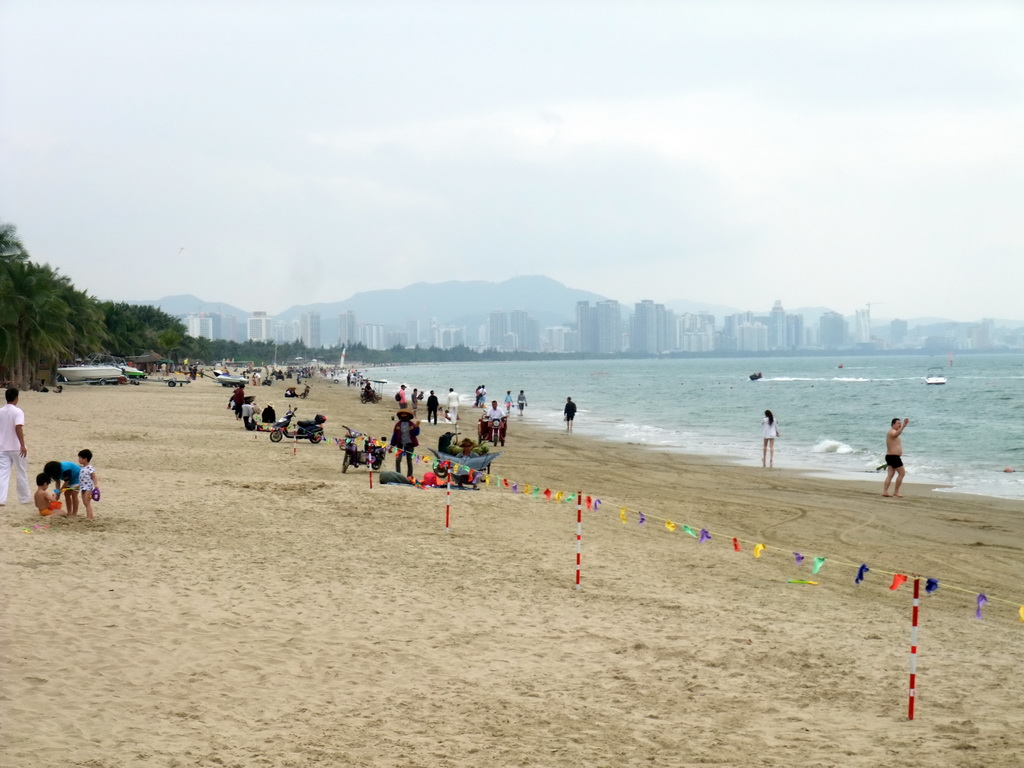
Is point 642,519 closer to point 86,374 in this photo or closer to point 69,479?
point 69,479

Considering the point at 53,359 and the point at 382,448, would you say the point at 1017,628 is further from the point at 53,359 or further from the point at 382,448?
the point at 53,359

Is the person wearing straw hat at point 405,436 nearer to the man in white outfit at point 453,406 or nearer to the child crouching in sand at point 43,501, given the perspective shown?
the child crouching in sand at point 43,501

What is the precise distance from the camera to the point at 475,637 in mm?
7500

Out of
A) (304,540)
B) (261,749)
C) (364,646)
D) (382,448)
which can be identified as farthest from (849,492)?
(261,749)

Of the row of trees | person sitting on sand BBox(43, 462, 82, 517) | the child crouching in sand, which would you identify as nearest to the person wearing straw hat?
person sitting on sand BBox(43, 462, 82, 517)

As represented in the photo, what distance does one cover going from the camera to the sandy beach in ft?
18.2

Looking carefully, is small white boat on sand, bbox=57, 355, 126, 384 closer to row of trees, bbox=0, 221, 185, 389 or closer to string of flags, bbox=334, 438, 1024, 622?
row of trees, bbox=0, 221, 185, 389

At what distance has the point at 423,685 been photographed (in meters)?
6.45

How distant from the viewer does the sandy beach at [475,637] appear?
555 centimetres

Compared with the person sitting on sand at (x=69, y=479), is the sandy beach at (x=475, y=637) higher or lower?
lower

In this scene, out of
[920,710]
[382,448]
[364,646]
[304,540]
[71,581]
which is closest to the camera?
[920,710]

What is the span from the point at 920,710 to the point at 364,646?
3917mm

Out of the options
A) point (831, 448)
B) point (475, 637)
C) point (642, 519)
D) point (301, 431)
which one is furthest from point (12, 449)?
point (831, 448)

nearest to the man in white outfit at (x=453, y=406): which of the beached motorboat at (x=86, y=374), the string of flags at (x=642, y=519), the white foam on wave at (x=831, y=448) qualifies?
the white foam on wave at (x=831, y=448)
